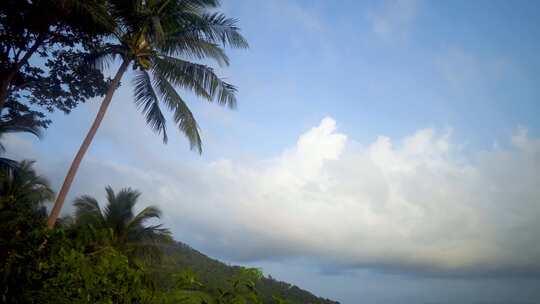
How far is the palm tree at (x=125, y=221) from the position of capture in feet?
45.3

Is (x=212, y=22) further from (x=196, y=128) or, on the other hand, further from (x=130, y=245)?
(x=130, y=245)

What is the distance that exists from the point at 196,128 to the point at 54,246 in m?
7.18

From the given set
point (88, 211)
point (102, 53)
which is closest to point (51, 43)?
point (102, 53)

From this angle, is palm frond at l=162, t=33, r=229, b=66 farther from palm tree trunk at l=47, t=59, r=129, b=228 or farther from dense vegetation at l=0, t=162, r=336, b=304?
dense vegetation at l=0, t=162, r=336, b=304

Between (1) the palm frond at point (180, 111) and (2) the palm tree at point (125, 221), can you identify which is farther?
(2) the palm tree at point (125, 221)

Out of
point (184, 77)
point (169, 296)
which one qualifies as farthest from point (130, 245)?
point (169, 296)

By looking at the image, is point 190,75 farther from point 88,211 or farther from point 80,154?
point 88,211

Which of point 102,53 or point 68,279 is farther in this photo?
point 102,53

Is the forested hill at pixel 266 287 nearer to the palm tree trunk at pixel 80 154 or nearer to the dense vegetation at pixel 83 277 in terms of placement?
the dense vegetation at pixel 83 277

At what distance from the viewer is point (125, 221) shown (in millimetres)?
14406

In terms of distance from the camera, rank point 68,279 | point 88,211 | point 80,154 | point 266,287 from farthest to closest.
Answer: point 88,211, point 80,154, point 266,287, point 68,279

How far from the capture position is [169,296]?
2.50 metres

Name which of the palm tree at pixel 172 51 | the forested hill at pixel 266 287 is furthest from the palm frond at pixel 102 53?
the forested hill at pixel 266 287

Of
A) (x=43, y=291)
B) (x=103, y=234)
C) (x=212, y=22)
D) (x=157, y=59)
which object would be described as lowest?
(x=43, y=291)
